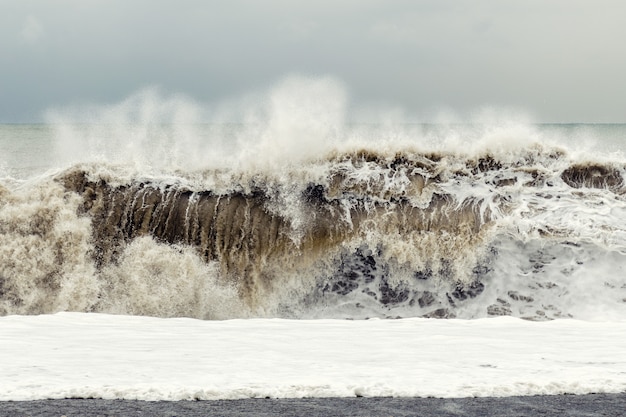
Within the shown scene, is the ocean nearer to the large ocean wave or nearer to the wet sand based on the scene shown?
the large ocean wave

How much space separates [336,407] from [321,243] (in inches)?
221

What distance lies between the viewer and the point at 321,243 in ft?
32.9

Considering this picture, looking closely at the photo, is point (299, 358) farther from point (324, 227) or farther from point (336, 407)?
point (324, 227)

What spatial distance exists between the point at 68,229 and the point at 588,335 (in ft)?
23.2

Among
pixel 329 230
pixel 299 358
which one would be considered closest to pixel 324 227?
pixel 329 230

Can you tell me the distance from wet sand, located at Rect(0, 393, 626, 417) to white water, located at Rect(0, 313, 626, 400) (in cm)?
13

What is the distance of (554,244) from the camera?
31.9 ft

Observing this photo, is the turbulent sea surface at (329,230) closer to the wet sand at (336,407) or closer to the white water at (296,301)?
the white water at (296,301)

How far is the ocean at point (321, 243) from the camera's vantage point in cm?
732

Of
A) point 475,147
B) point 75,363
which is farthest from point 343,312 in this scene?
point 75,363

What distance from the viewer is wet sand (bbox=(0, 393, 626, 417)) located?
4324mm

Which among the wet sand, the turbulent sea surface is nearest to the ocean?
the turbulent sea surface

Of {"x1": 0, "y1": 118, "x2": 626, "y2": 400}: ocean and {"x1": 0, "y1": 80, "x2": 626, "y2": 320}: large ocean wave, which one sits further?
{"x1": 0, "y1": 80, "x2": 626, "y2": 320}: large ocean wave

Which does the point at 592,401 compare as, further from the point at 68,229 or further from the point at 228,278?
the point at 68,229
